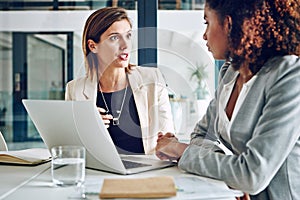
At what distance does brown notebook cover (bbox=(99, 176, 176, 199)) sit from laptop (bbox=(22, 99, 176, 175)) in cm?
21

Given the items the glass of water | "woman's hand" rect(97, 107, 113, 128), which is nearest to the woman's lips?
"woman's hand" rect(97, 107, 113, 128)

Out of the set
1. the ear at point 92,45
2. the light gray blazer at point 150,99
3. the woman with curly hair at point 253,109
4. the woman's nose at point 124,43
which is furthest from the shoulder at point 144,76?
the woman with curly hair at point 253,109

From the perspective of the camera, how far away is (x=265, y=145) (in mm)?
1383

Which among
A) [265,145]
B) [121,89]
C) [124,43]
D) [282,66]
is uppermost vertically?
[124,43]

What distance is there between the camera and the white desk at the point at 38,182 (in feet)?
3.95

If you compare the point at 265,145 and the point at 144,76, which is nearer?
the point at 265,145

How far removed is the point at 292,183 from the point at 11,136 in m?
2.73

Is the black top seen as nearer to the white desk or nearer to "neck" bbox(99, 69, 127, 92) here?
"neck" bbox(99, 69, 127, 92)

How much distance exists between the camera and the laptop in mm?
1411

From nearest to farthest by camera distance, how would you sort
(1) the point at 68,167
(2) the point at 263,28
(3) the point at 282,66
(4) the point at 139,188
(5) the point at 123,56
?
(4) the point at 139,188
(1) the point at 68,167
(3) the point at 282,66
(2) the point at 263,28
(5) the point at 123,56

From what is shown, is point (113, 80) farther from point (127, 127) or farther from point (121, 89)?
point (127, 127)

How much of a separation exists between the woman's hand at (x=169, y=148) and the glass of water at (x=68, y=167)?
379 millimetres

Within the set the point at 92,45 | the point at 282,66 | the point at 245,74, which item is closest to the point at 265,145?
the point at 282,66

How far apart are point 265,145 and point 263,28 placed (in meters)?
0.44
